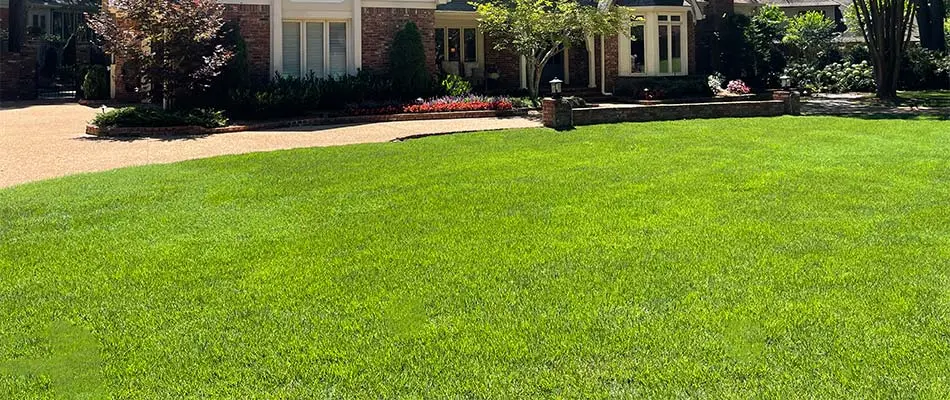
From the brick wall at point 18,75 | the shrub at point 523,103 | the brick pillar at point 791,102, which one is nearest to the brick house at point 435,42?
the shrub at point 523,103

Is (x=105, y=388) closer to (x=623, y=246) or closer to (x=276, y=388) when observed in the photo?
(x=276, y=388)

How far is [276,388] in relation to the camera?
3.96 m

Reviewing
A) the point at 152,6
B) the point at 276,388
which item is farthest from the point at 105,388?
the point at 152,6

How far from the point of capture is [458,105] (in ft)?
64.4

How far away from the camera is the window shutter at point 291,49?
A: 2070cm

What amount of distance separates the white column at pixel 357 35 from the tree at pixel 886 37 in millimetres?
14747

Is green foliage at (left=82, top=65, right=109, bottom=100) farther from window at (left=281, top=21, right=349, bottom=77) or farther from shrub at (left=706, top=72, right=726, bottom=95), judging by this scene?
shrub at (left=706, top=72, right=726, bottom=95)

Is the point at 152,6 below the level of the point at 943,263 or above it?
above

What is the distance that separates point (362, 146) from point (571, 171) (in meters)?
4.51

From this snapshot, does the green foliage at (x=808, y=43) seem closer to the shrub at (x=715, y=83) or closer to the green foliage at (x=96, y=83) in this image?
the shrub at (x=715, y=83)

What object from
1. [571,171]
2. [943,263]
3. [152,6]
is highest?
[152,6]

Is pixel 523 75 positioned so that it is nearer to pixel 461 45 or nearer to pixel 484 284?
pixel 461 45

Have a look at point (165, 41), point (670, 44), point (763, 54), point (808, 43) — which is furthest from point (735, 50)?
point (165, 41)

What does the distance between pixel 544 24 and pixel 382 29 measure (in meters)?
4.44
